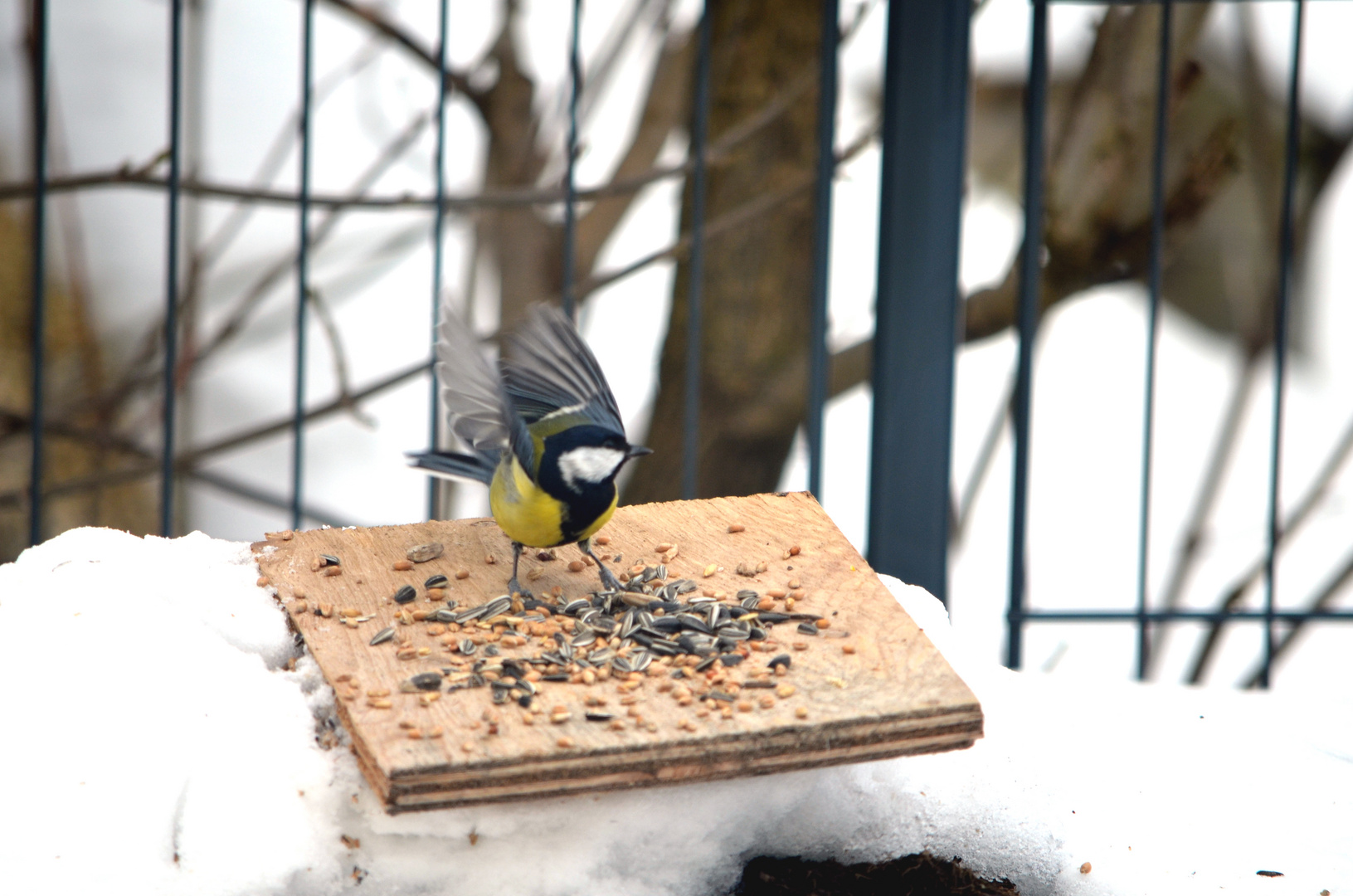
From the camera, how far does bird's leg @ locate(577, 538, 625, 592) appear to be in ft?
5.83

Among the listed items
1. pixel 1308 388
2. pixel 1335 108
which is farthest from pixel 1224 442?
pixel 1335 108

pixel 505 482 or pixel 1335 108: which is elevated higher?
pixel 1335 108

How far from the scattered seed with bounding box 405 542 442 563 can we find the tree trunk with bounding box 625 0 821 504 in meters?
2.03

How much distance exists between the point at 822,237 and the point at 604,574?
1.10 meters

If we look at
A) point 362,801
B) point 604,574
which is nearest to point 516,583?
point 604,574

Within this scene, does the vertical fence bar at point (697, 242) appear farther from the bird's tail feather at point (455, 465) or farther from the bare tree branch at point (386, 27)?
the bare tree branch at point (386, 27)

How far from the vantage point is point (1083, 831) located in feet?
5.95

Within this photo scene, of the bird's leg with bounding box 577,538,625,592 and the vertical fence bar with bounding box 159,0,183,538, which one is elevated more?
the vertical fence bar with bounding box 159,0,183,538

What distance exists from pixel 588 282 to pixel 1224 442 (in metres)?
1.85

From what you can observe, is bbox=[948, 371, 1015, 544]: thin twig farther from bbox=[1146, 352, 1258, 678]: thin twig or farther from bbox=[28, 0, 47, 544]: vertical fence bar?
bbox=[28, 0, 47, 544]: vertical fence bar

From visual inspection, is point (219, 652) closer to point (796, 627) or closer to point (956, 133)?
point (796, 627)

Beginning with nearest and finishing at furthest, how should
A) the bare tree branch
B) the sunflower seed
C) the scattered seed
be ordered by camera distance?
the sunflower seed, the scattered seed, the bare tree branch

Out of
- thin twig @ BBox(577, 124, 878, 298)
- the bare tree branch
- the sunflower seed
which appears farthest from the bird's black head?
the bare tree branch

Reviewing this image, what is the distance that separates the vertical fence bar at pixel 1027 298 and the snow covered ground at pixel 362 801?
60cm
